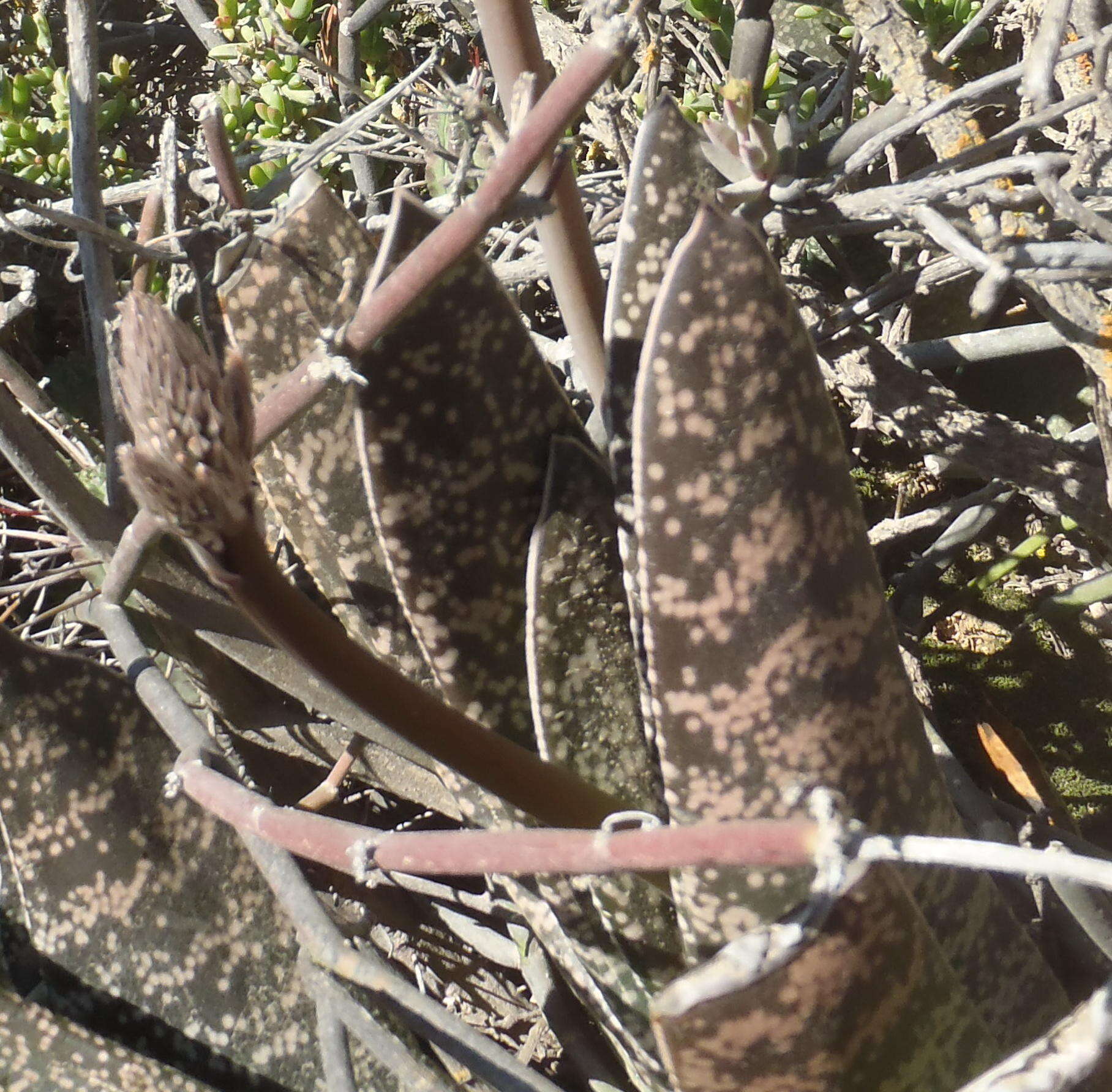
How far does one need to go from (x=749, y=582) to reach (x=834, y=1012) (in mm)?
137

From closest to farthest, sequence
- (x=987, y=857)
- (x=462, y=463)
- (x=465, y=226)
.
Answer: (x=987, y=857), (x=465, y=226), (x=462, y=463)

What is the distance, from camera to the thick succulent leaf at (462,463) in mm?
429

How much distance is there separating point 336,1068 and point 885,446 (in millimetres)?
568

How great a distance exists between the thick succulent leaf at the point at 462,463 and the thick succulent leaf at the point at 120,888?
0.59 feet

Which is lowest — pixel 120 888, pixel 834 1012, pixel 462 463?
pixel 834 1012

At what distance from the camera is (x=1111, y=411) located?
513mm

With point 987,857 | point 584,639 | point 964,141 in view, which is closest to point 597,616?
point 584,639

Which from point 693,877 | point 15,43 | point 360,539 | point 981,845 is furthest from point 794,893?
point 15,43

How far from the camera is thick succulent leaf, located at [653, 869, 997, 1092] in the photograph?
306 mm

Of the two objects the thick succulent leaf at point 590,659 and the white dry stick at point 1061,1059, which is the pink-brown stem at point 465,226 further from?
the white dry stick at point 1061,1059

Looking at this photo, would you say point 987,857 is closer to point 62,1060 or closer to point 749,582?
point 749,582

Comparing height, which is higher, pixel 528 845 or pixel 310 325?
pixel 310 325

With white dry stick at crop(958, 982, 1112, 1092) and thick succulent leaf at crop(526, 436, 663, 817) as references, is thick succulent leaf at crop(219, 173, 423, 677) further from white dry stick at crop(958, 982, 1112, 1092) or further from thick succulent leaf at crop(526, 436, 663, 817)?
white dry stick at crop(958, 982, 1112, 1092)

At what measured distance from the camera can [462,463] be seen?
1.46 ft
